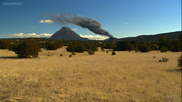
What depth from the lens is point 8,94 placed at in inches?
308

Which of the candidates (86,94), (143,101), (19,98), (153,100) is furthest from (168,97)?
(19,98)

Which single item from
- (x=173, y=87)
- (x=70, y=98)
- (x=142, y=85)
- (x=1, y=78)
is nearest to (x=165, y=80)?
(x=173, y=87)

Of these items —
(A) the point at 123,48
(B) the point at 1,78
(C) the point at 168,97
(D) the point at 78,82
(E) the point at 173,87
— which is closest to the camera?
(C) the point at 168,97

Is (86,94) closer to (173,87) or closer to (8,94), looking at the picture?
(8,94)

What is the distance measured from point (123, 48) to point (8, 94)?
45065mm

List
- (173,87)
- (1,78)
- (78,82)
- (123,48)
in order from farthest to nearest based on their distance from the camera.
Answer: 1. (123,48)
2. (1,78)
3. (78,82)
4. (173,87)

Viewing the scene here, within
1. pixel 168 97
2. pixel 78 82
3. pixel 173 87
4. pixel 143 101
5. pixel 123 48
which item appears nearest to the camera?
pixel 143 101

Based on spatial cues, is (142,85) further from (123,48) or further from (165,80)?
(123,48)

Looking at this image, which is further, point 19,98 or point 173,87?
point 173,87

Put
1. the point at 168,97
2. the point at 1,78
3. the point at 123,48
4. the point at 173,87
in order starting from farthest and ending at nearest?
the point at 123,48 → the point at 1,78 → the point at 173,87 → the point at 168,97

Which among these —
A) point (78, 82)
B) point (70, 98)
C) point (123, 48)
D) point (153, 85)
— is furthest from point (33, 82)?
point (123, 48)

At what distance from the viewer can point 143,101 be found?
692 cm

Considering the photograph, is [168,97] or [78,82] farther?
[78,82]

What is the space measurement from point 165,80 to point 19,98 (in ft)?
28.4
